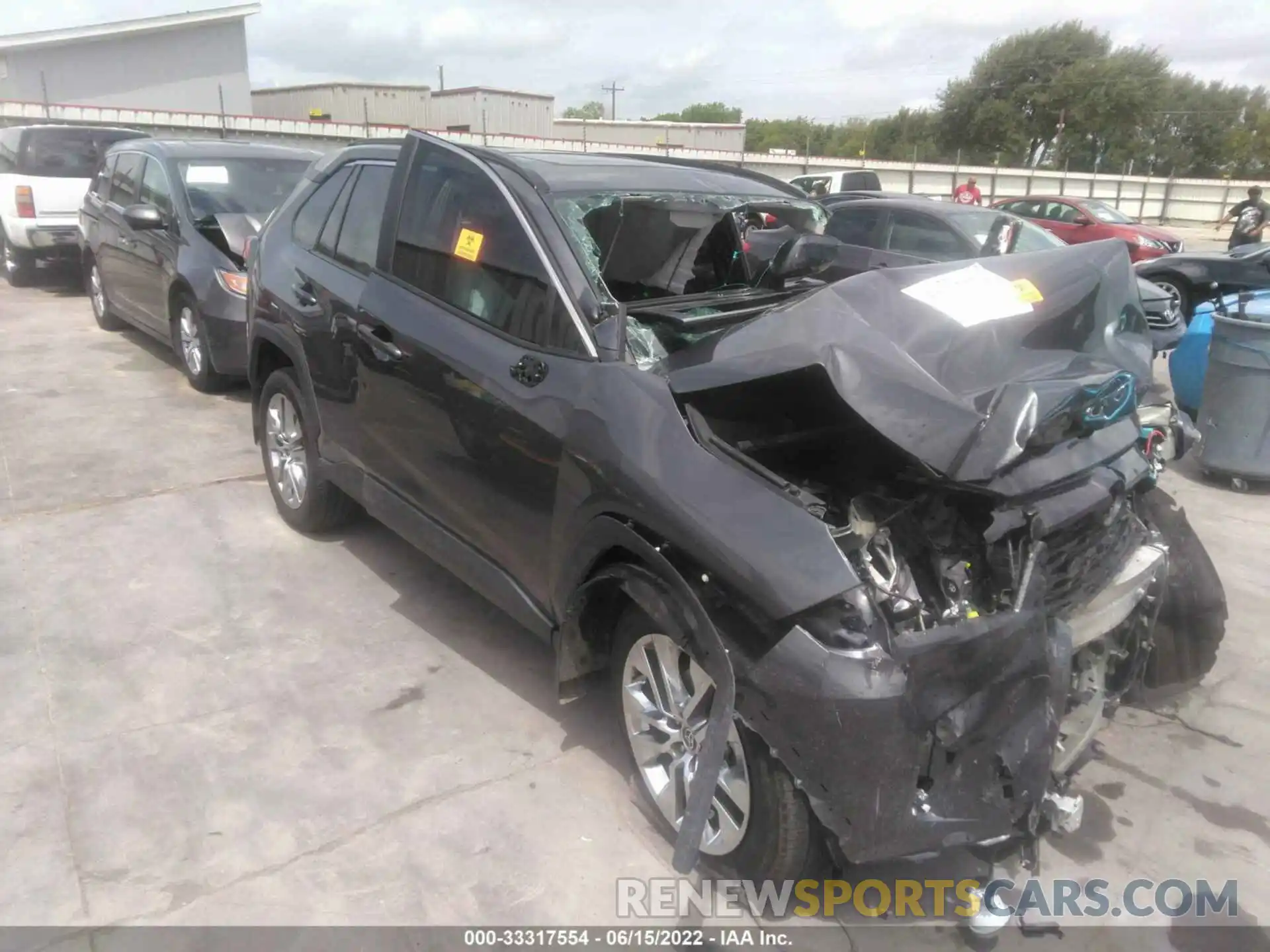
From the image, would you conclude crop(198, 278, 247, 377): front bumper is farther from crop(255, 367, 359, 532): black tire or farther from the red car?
the red car

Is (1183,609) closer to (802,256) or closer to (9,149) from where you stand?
(802,256)

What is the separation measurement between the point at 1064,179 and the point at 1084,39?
31.1 m

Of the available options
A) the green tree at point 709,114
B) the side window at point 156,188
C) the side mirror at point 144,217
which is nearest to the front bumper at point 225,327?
the side mirror at point 144,217

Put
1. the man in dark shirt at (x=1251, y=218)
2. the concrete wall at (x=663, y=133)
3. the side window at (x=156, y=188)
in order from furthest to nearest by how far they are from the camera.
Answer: the concrete wall at (x=663, y=133) → the man in dark shirt at (x=1251, y=218) → the side window at (x=156, y=188)

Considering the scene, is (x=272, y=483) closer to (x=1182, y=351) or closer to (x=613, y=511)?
(x=613, y=511)

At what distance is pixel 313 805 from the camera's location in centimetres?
303

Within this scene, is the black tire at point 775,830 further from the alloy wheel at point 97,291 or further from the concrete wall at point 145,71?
the concrete wall at point 145,71

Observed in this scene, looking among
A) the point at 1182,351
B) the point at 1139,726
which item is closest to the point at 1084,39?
the point at 1182,351

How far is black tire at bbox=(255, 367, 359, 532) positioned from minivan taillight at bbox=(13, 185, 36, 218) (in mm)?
8049

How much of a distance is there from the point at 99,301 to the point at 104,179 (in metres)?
1.26

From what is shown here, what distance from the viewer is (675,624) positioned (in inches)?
100

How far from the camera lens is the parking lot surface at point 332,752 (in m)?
2.71

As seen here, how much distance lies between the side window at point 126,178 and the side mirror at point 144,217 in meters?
0.85

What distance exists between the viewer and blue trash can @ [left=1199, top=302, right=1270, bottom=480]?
19.4 ft
